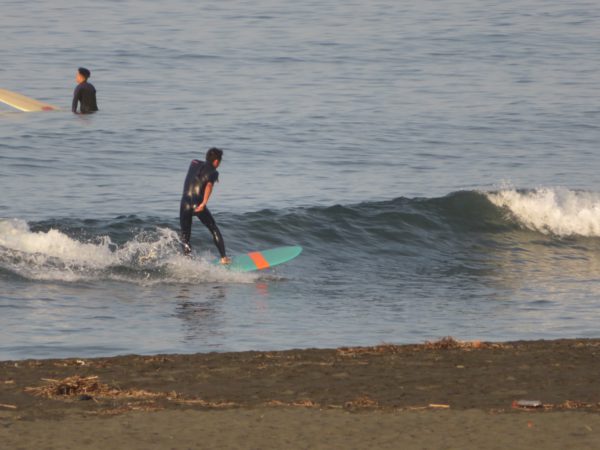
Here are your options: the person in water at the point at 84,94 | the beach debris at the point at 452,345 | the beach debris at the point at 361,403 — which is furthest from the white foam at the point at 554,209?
the beach debris at the point at 361,403

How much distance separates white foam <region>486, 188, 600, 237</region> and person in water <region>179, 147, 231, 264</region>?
7.13 meters

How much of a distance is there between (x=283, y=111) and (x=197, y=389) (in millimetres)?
24187

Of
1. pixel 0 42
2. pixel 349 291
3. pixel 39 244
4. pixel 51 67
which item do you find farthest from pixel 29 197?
pixel 0 42

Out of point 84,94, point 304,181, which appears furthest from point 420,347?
point 84,94

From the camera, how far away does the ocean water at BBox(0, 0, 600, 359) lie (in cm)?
1322

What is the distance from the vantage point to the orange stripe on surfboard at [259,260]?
15719 millimetres

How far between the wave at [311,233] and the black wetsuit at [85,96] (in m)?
6.55

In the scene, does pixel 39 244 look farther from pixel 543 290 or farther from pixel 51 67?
pixel 51 67

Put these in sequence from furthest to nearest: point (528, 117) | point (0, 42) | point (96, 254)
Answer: point (0, 42), point (528, 117), point (96, 254)

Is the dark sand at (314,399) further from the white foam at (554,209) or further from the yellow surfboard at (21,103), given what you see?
the yellow surfboard at (21,103)

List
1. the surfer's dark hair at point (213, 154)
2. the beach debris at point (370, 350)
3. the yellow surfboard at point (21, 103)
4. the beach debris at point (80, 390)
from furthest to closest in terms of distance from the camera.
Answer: the yellow surfboard at point (21, 103) → the surfer's dark hair at point (213, 154) → the beach debris at point (370, 350) → the beach debris at point (80, 390)

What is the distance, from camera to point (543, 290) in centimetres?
1515

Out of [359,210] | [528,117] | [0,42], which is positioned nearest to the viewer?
[359,210]

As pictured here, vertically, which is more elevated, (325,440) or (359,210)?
(325,440)
